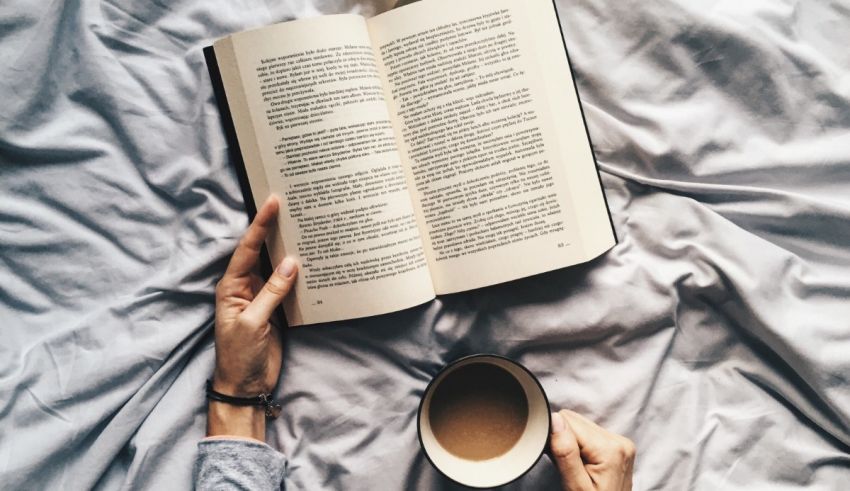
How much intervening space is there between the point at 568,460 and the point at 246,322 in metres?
0.42

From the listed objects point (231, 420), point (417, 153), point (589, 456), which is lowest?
point (589, 456)

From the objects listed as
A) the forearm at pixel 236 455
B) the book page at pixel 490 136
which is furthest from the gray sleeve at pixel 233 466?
the book page at pixel 490 136

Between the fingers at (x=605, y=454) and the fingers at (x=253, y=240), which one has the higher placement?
the fingers at (x=253, y=240)

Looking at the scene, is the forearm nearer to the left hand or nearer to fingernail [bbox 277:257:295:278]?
the left hand

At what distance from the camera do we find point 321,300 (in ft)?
2.59

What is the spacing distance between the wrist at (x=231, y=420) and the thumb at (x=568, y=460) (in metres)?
0.38

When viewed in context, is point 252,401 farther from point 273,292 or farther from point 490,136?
point 490,136

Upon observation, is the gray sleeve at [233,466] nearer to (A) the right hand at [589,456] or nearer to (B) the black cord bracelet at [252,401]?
(B) the black cord bracelet at [252,401]

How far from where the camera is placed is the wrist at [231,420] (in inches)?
31.1

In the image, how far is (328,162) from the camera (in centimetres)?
76

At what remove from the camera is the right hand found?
74cm

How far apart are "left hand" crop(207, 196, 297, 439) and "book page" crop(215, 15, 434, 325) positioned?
0.02m

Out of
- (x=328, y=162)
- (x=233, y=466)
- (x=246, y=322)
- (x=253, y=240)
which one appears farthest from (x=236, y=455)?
(x=328, y=162)

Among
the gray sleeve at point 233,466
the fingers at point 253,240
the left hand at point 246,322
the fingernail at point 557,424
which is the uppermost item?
the fingers at point 253,240
